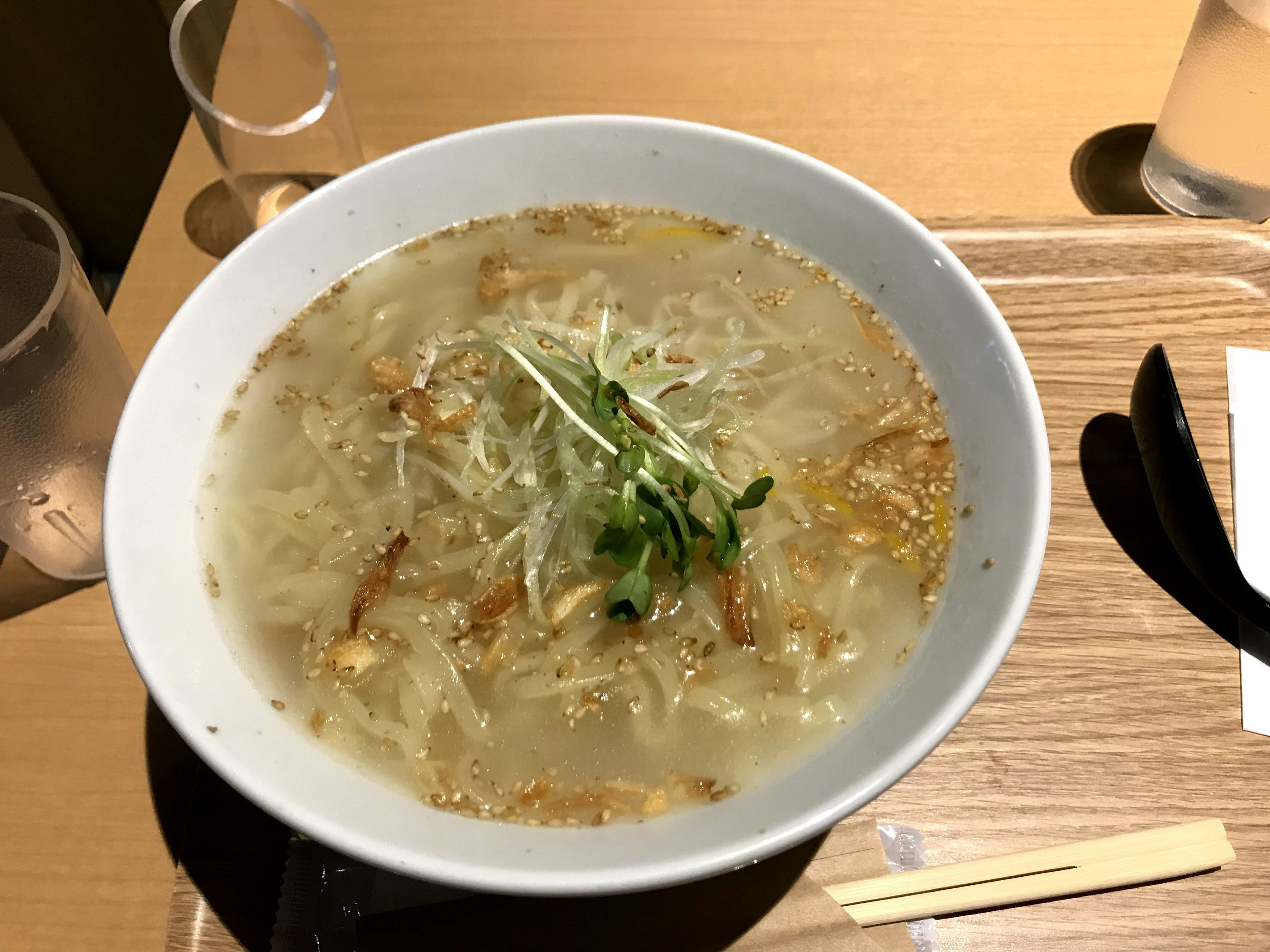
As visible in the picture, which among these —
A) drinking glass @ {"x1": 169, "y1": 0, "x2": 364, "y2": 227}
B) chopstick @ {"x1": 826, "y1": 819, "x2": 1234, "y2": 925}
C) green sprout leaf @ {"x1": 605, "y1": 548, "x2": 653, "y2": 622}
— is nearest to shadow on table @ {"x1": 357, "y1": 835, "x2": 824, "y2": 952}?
chopstick @ {"x1": 826, "y1": 819, "x2": 1234, "y2": 925}

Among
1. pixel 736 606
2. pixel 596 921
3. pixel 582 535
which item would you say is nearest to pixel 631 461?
pixel 582 535

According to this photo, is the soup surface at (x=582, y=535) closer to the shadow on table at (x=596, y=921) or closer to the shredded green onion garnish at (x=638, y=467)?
the shredded green onion garnish at (x=638, y=467)

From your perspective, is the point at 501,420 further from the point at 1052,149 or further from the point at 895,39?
the point at 895,39

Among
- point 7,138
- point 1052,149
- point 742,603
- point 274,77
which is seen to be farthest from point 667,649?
point 7,138

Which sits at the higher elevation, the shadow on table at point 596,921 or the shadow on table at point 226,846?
the shadow on table at point 596,921

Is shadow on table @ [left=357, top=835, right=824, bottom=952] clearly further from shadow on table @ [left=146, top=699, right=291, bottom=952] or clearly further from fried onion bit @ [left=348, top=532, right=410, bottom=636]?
fried onion bit @ [left=348, top=532, right=410, bottom=636]

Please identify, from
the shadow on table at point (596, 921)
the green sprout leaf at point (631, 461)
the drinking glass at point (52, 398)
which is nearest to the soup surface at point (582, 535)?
the green sprout leaf at point (631, 461)
